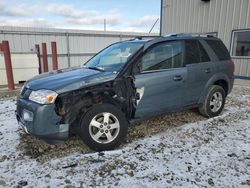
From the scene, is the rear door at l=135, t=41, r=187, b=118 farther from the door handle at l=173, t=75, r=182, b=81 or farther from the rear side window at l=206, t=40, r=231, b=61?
the rear side window at l=206, t=40, r=231, b=61

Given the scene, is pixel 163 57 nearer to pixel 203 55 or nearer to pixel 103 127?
pixel 203 55

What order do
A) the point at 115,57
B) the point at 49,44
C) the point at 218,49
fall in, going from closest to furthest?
the point at 115,57 → the point at 218,49 → the point at 49,44

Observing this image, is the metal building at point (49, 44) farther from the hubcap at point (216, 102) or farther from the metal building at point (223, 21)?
the hubcap at point (216, 102)

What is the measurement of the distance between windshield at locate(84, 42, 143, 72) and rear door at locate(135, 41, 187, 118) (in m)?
0.26

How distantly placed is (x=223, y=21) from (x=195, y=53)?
23.1 feet

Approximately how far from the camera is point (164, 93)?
3.69 meters

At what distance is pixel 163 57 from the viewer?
12.3 ft

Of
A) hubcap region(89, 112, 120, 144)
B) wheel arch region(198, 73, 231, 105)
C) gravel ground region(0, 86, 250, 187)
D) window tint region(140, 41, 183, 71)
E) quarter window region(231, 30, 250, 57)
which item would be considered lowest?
gravel ground region(0, 86, 250, 187)

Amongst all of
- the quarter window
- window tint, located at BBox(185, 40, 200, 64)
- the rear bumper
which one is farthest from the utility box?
the quarter window

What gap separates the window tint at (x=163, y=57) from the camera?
11.6ft

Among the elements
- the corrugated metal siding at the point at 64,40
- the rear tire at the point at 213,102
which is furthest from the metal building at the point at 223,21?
the rear tire at the point at 213,102

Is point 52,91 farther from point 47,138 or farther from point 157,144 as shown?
point 157,144

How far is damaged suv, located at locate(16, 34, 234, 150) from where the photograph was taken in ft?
9.59

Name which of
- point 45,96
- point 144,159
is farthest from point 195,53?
point 45,96
